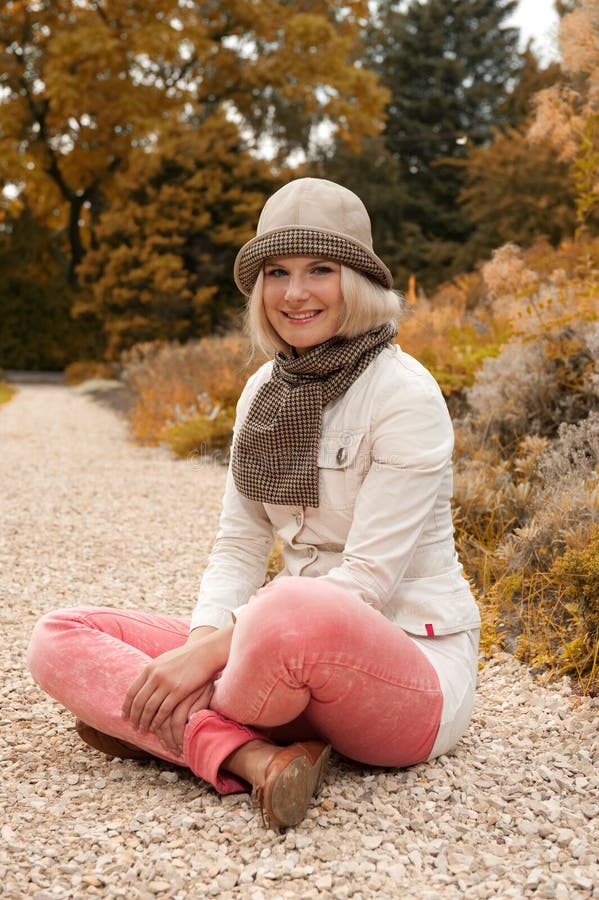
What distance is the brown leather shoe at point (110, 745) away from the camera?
216 centimetres

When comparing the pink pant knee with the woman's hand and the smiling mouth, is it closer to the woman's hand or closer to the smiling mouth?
the woman's hand

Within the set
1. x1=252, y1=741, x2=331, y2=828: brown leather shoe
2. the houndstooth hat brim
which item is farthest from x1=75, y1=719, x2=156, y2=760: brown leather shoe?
the houndstooth hat brim

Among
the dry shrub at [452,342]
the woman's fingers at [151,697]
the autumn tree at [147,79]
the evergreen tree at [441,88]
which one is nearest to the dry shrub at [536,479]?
the dry shrub at [452,342]

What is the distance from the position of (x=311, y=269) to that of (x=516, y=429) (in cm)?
265

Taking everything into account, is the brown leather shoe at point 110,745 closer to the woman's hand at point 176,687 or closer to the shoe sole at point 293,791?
the woman's hand at point 176,687

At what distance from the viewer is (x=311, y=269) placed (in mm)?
2070

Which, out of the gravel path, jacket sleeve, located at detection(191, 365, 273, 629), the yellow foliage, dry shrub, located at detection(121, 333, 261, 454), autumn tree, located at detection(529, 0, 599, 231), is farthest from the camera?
the yellow foliage

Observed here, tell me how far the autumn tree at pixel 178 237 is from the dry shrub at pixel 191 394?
4.73 meters

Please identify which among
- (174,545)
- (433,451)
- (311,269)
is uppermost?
(311,269)

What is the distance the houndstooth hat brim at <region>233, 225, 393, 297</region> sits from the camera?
79.0 inches

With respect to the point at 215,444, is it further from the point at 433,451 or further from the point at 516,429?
the point at 433,451

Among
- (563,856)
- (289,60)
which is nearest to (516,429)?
(563,856)

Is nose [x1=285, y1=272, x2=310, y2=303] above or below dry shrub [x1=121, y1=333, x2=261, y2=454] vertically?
above

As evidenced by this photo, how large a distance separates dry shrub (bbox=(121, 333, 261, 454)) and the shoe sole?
15.3 ft
